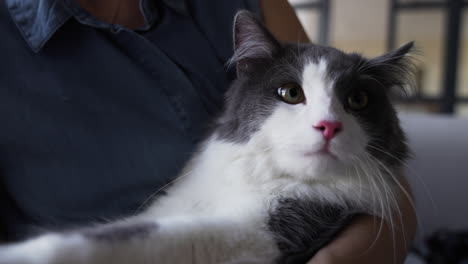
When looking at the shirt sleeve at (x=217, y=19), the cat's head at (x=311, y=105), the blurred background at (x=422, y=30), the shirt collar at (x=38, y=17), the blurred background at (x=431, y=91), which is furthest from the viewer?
the blurred background at (x=422, y=30)

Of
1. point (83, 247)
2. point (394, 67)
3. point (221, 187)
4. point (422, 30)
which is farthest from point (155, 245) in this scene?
point (422, 30)

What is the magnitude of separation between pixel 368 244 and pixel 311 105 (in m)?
0.36

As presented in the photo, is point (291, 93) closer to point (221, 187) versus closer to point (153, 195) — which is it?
point (221, 187)

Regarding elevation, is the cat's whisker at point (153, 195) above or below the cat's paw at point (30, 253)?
below

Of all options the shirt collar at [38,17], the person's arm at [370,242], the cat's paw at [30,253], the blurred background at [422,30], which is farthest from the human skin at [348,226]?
the blurred background at [422,30]

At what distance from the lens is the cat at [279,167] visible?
684 millimetres

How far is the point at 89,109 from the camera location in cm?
97

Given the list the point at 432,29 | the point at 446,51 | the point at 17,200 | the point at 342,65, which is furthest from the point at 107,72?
the point at 432,29

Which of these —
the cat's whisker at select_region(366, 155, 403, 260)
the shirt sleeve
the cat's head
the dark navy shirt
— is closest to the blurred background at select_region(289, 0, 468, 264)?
the cat's head

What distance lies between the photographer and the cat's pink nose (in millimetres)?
766

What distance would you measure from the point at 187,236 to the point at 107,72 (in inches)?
22.1

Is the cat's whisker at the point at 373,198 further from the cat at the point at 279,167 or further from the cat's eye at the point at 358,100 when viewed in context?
the cat's eye at the point at 358,100

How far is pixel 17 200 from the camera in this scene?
3.22ft

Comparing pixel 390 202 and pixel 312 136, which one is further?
pixel 390 202
